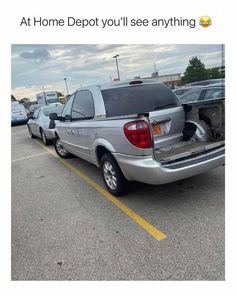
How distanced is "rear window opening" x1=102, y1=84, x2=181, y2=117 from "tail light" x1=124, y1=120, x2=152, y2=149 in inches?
32.7

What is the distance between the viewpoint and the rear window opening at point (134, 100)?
4.16 meters

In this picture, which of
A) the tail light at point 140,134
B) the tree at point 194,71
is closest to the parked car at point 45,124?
the tail light at point 140,134

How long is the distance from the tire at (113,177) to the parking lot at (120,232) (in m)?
0.15

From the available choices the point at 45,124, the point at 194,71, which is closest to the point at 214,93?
the point at 45,124

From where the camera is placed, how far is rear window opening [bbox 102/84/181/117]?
416cm

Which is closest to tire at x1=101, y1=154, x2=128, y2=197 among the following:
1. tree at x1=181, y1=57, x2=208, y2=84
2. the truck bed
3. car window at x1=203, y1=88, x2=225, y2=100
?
the truck bed

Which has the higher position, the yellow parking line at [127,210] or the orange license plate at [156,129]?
the orange license plate at [156,129]

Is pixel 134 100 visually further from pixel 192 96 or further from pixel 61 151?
pixel 192 96

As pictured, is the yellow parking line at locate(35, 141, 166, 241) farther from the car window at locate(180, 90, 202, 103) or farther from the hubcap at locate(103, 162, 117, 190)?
the car window at locate(180, 90, 202, 103)

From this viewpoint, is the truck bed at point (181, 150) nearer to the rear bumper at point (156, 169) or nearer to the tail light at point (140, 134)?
the rear bumper at point (156, 169)

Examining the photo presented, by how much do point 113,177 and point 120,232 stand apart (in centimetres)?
105

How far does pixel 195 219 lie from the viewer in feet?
10.6

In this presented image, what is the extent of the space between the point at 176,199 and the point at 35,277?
210 centimetres
